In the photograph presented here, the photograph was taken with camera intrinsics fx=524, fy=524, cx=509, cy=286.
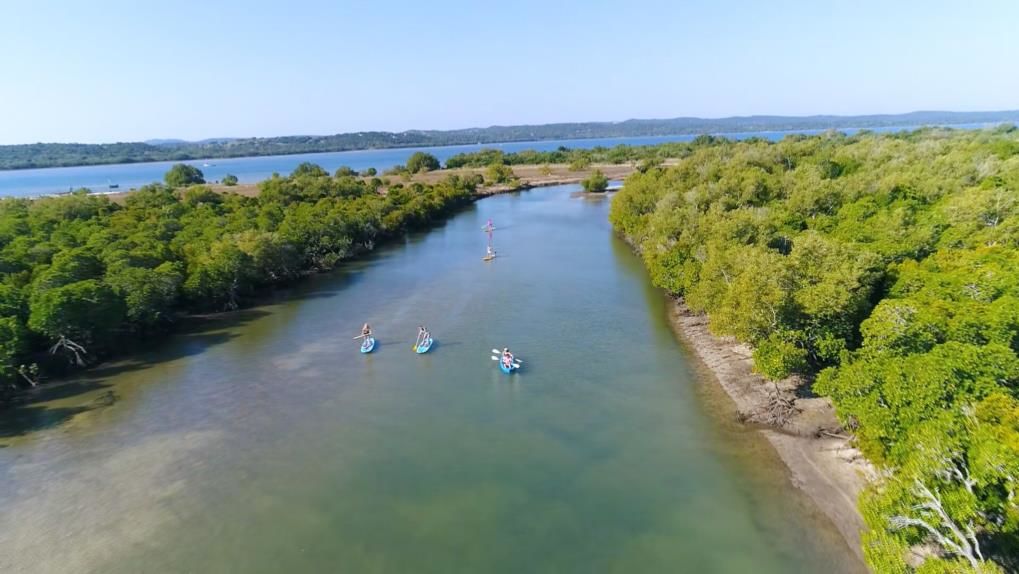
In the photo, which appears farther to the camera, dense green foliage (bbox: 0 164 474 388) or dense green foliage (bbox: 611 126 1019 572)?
dense green foliage (bbox: 0 164 474 388)

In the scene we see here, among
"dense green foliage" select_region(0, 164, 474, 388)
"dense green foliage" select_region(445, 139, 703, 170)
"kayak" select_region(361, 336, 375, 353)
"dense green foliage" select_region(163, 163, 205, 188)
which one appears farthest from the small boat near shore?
"dense green foliage" select_region(445, 139, 703, 170)

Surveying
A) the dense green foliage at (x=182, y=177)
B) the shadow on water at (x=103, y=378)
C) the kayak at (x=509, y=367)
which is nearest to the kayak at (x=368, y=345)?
the kayak at (x=509, y=367)

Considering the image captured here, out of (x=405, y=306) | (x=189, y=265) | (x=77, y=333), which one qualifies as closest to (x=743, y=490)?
(x=405, y=306)

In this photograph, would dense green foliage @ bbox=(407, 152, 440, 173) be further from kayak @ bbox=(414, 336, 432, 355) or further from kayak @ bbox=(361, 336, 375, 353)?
kayak @ bbox=(414, 336, 432, 355)

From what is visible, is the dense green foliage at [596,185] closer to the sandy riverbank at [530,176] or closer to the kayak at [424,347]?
the sandy riverbank at [530,176]

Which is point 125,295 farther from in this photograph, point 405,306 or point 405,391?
point 405,391

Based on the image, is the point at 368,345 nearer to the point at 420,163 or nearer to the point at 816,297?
the point at 816,297
